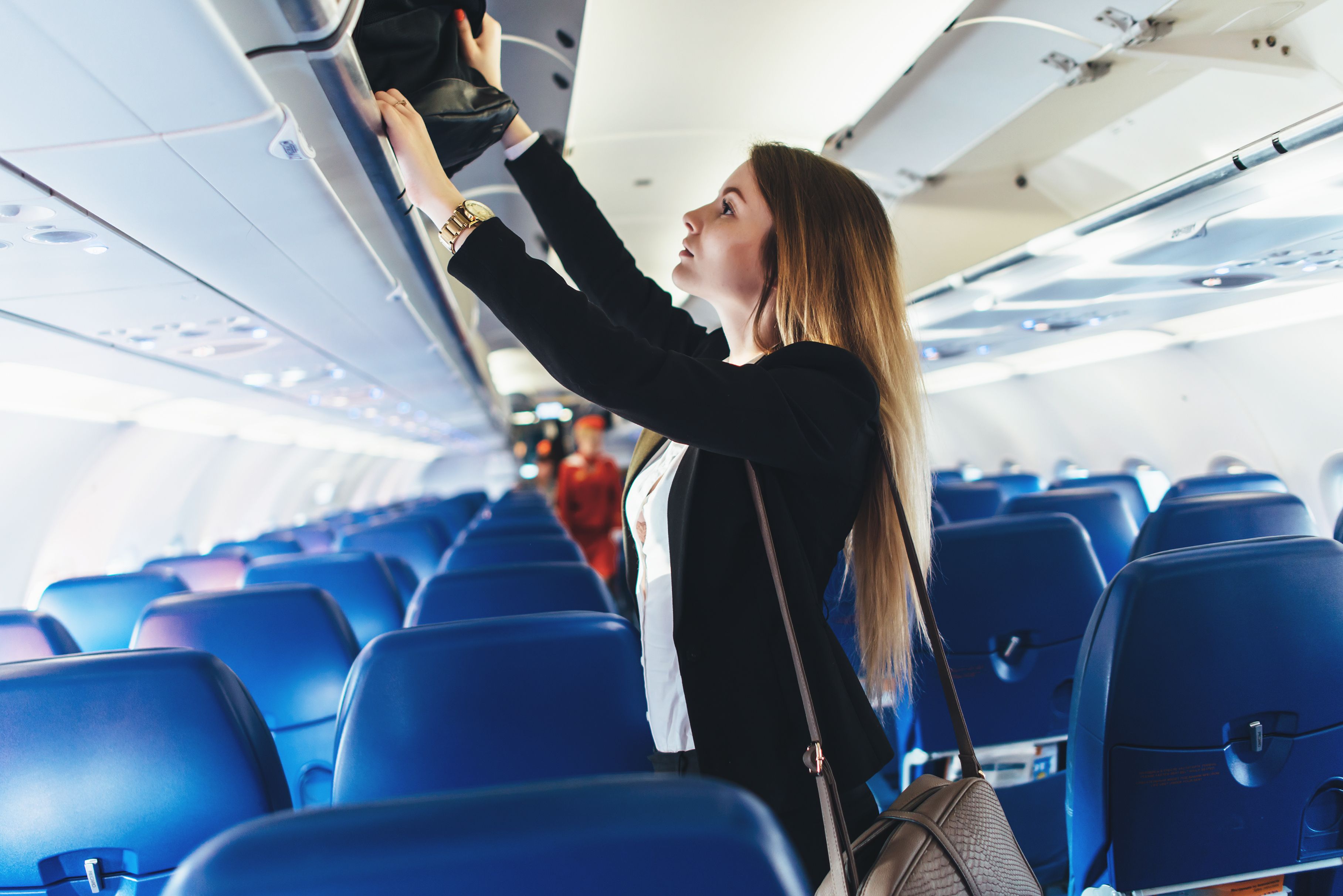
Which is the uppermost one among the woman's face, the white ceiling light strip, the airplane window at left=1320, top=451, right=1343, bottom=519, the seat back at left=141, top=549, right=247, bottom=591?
the white ceiling light strip

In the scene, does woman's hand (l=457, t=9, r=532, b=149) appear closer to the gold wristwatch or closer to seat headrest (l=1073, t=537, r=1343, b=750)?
the gold wristwatch

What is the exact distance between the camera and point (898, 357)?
4.48 feet

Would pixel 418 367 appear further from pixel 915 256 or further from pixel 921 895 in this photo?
pixel 921 895

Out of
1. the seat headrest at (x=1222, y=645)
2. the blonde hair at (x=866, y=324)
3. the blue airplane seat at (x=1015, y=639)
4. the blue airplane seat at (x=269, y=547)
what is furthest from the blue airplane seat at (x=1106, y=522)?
the blue airplane seat at (x=269, y=547)

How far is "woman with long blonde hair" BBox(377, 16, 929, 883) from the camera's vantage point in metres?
1.11

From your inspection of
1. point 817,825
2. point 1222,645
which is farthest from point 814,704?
point 1222,645

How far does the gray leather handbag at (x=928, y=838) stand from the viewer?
0.96 metres

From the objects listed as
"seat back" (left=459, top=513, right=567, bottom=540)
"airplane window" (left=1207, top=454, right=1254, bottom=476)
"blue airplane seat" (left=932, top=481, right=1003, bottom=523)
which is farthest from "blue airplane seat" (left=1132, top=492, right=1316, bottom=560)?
"airplane window" (left=1207, top=454, right=1254, bottom=476)

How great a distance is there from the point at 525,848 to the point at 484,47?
1700 mm

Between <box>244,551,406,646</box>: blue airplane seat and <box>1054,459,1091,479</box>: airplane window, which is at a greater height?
<box>244,551,406,646</box>: blue airplane seat

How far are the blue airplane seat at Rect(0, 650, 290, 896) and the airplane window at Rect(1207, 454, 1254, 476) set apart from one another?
7449 millimetres

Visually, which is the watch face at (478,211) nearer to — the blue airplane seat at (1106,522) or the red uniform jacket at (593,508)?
the blue airplane seat at (1106,522)

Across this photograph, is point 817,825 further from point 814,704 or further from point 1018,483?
point 1018,483

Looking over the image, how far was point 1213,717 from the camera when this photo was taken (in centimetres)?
158
